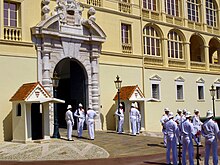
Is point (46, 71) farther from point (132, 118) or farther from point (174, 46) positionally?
point (174, 46)

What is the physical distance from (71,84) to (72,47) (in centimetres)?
336

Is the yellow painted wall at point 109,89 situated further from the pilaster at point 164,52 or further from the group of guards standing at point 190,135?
the group of guards standing at point 190,135

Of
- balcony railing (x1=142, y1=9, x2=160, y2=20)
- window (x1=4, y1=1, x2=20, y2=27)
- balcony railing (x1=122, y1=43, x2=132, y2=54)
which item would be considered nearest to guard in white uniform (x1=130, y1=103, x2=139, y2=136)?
balcony railing (x1=122, y1=43, x2=132, y2=54)

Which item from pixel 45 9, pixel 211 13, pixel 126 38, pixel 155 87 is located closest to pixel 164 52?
pixel 155 87

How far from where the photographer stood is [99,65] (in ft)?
86.9

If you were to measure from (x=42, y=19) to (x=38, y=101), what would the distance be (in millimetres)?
6037

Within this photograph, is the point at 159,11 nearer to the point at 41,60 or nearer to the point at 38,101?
the point at 41,60

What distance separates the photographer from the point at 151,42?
3141 cm

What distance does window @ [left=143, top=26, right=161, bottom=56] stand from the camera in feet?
101

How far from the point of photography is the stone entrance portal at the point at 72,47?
23.1 meters

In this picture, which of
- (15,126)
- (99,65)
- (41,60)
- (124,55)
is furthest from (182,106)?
(15,126)

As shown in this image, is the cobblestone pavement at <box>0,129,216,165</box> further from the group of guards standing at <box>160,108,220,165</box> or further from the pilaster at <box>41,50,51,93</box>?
the pilaster at <box>41,50,51,93</box>

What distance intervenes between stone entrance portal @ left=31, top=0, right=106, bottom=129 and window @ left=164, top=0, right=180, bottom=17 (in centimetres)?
944

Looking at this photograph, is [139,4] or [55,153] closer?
[55,153]
